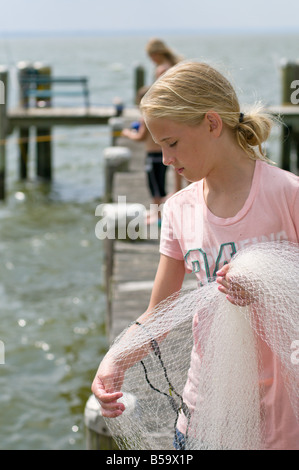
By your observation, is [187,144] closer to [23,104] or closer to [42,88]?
[23,104]

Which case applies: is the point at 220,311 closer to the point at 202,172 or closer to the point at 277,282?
the point at 277,282

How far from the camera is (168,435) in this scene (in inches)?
117

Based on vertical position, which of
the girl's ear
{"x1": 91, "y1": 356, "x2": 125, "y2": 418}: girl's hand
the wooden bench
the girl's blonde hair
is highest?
the girl's blonde hair

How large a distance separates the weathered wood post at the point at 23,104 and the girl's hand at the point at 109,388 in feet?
43.2

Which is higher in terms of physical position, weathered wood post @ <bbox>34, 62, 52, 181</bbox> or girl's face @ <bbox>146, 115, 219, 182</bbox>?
girl's face @ <bbox>146, 115, 219, 182</bbox>

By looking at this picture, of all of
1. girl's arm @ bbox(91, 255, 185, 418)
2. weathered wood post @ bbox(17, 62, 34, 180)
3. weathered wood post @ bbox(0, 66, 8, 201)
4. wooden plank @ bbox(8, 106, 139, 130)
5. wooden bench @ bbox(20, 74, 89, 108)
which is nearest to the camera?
girl's arm @ bbox(91, 255, 185, 418)

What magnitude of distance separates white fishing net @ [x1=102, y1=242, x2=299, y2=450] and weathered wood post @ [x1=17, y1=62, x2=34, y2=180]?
13143mm

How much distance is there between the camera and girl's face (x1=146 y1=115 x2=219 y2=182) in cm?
220

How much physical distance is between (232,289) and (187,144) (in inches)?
18.3

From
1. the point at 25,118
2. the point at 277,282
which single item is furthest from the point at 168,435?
the point at 25,118

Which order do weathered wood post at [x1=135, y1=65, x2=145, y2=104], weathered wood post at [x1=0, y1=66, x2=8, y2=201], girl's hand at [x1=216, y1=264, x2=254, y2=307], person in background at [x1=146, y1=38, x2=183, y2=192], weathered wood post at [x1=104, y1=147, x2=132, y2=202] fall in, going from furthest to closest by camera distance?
1. weathered wood post at [x1=135, y1=65, x2=145, y2=104]
2. weathered wood post at [x1=0, y1=66, x2=8, y2=201]
3. weathered wood post at [x1=104, y1=147, x2=132, y2=202]
4. person in background at [x1=146, y1=38, x2=183, y2=192]
5. girl's hand at [x1=216, y1=264, x2=254, y2=307]

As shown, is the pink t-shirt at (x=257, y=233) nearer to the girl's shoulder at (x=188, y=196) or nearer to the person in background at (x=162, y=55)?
the girl's shoulder at (x=188, y=196)

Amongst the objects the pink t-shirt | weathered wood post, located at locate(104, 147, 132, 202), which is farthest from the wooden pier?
the pink t-shirt

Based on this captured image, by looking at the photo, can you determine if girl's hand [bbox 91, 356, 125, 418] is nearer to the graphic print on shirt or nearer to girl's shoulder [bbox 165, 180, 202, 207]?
the graphic print on shirt
